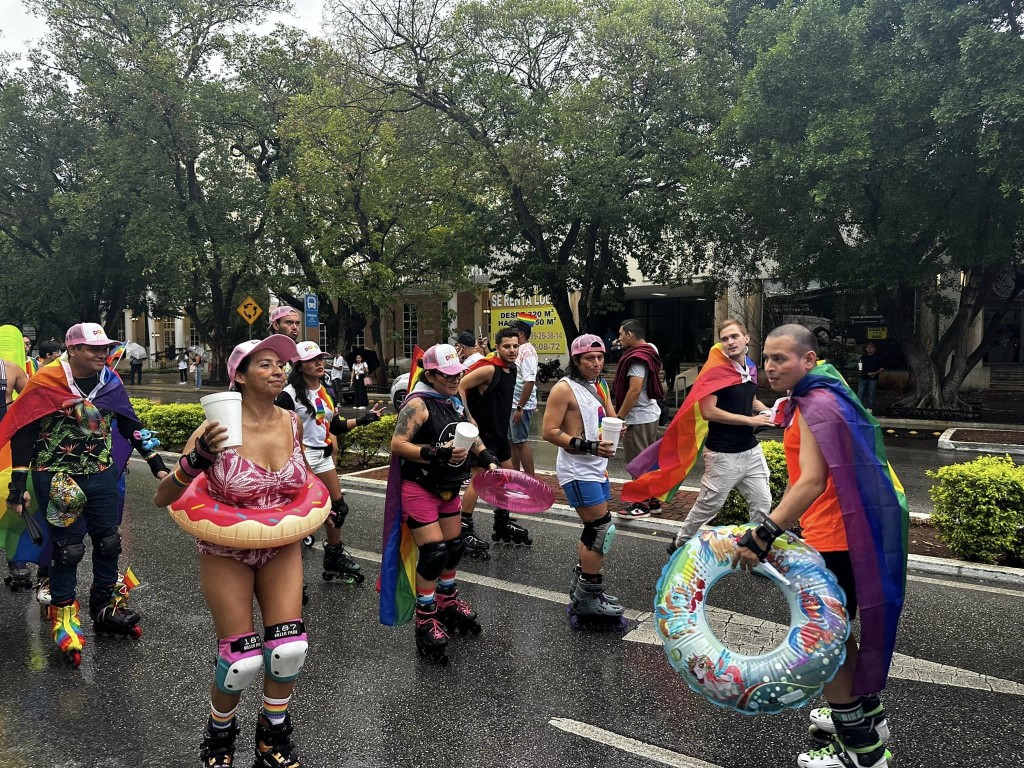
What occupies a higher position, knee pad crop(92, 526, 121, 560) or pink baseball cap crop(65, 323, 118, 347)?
pink baseball cap crop(65, 323, 118, 347)

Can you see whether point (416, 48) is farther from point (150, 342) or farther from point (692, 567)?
point (150, 342)

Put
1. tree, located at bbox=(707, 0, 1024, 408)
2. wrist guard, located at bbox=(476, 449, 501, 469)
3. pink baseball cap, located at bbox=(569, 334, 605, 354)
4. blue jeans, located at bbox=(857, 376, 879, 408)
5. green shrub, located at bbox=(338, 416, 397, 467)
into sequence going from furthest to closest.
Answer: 1. blue jeans, located at bbox=(857, 376, 879, 408)
2. tree, located at bbox=(707, 0, 1024, 408)
3. green shrub, located at bbox=(338, 416, 397, 467)
4. pink baseball cap, located at bbox=(569, 334, 605, 354)
5. wrist guard, located at bbox=(476, 449, 501, 469)

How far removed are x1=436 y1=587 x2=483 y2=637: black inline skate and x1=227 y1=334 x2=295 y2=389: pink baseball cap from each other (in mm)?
2256

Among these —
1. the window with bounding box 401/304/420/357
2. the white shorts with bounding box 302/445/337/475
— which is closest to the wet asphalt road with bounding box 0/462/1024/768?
the white shorts with bounding box 302/445/337/475

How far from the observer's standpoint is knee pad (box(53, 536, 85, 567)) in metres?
4.85

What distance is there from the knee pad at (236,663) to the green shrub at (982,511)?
5.81 metres

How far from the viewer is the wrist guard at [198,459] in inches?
121

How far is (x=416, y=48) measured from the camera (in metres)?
19.5

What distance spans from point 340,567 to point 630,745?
10.9ft

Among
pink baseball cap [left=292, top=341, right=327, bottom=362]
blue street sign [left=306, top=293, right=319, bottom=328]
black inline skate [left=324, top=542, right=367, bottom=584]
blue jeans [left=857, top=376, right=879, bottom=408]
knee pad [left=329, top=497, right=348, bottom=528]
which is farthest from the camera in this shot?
blue street sign [left=306, top=293, right=319, bottom=328]

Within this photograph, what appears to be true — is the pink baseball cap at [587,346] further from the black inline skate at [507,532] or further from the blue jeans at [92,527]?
the blue jeans at [92,527]

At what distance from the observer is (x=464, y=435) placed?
14.6 ft

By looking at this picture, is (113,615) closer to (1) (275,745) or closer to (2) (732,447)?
(1) (275,745)

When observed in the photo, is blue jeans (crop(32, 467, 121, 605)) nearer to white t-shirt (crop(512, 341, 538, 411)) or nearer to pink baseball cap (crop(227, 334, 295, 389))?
pink baseball cap (crop(227, 334, 295, 389))
